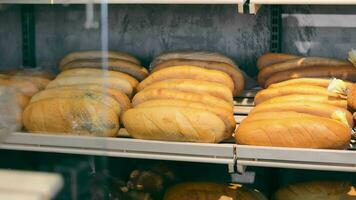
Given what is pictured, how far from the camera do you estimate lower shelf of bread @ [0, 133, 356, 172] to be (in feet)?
5.74

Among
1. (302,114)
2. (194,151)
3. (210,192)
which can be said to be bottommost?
(210,192)

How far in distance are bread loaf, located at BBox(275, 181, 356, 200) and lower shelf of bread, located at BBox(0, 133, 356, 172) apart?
11.0 inches

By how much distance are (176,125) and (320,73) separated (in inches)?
20.2

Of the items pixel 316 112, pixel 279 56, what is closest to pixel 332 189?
pixel 316 112

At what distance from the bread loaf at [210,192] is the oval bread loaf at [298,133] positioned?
30 centimetres

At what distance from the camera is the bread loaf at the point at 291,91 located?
6.44ft

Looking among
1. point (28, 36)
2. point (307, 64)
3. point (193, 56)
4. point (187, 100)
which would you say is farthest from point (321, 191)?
point (28, 36)

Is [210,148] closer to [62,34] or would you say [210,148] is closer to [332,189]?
[332,189]

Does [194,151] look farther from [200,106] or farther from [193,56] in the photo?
[193,56]

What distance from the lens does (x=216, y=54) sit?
7.36ft

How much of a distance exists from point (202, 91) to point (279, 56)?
1.08 feet

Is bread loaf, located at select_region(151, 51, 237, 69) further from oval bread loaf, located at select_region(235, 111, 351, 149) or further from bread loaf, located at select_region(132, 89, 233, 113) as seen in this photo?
oval bread loaf, located at select_region(235, 111, 351, 149)

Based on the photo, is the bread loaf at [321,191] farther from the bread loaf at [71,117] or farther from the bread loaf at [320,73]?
the bread loaf at [71,117]

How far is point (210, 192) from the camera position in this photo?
209 centimetres
